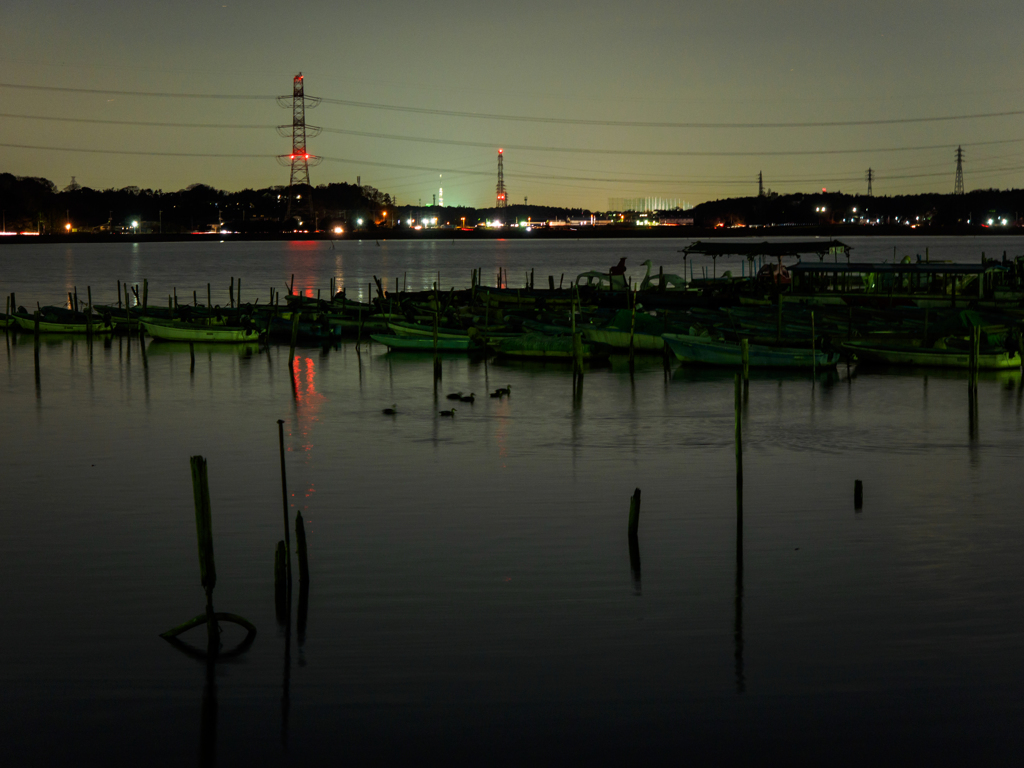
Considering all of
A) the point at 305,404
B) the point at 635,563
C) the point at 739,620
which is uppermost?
the point at 305,404

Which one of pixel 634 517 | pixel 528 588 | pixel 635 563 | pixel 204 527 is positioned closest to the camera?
pixel 204 527

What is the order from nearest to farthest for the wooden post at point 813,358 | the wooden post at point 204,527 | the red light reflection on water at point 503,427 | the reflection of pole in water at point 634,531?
the wooden post at point 204,527 < the reflection of pole in water at point 634,531 < the red light reflection on water at point 503,427 < the wooden post at point 813,358

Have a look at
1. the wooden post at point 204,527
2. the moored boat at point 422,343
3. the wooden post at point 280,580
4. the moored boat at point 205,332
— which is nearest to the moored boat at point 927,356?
the moored boat at point 422,343

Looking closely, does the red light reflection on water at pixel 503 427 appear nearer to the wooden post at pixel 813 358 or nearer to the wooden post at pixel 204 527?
the wooden post at pixel 813 358

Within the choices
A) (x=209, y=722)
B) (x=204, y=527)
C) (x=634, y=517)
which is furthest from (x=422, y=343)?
(x=209, y=722)

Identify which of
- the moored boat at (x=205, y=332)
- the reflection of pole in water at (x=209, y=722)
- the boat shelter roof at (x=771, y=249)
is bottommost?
the reflection of pole in water at (x=209, y=722)

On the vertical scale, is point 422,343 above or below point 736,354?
above

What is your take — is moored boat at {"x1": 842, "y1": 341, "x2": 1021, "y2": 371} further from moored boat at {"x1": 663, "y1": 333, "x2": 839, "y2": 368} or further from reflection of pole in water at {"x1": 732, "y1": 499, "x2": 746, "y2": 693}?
reflection of pole in water at {"x1": 732, "y1": 499, "x2": 746, "y2": 693}

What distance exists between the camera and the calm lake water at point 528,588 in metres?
10.5

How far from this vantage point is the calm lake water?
10461 millimetres

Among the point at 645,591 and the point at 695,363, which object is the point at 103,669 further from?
the point at 695,363

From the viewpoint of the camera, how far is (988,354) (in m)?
35.9

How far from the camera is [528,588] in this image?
14.4 metres

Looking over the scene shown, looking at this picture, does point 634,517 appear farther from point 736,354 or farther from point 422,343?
point 422,343
